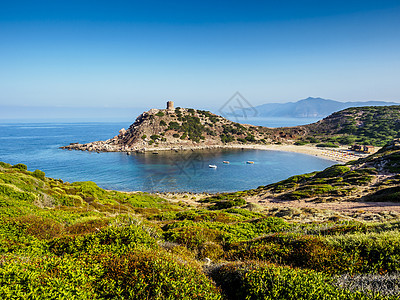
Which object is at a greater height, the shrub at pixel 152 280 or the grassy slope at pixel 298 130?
the grassy slope at pixel 298 130

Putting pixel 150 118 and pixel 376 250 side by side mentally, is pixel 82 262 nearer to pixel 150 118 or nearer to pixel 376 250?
pixel 376 250

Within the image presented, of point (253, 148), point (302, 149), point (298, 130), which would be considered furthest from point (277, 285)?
point (298, 130)

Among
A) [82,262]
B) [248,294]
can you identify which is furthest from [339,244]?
[82,262]

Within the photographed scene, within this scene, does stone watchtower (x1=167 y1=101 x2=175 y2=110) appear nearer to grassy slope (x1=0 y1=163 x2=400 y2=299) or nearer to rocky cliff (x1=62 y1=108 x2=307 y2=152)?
rocky cliff (x1=62 y1=108 x2=307 y2=152)

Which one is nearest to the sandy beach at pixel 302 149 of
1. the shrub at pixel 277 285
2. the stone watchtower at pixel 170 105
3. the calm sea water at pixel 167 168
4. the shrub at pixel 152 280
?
the calm sea water at pixel 167 168

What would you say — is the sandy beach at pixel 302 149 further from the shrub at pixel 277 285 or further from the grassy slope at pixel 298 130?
the shrub at pixel 277 285

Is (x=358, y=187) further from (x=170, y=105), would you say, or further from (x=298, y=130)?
(x=298, y=130)

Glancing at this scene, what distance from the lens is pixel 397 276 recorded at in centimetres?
541

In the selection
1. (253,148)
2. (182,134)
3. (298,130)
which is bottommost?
(253,148)

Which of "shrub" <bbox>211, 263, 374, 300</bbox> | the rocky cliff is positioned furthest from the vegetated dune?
the rocky cliff

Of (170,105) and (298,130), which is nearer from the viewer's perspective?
(170,105)

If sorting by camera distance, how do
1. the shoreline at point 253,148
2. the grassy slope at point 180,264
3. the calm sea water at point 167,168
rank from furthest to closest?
the shoreline at point 253,148, the calm sea water at point 167,168, the grassy slope at point 180,264

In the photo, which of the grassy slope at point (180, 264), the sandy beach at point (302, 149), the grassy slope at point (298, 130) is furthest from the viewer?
the grassy slope at point (298, 130)

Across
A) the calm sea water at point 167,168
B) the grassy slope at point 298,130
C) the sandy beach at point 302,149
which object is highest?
the grassy slope at point 298,130
